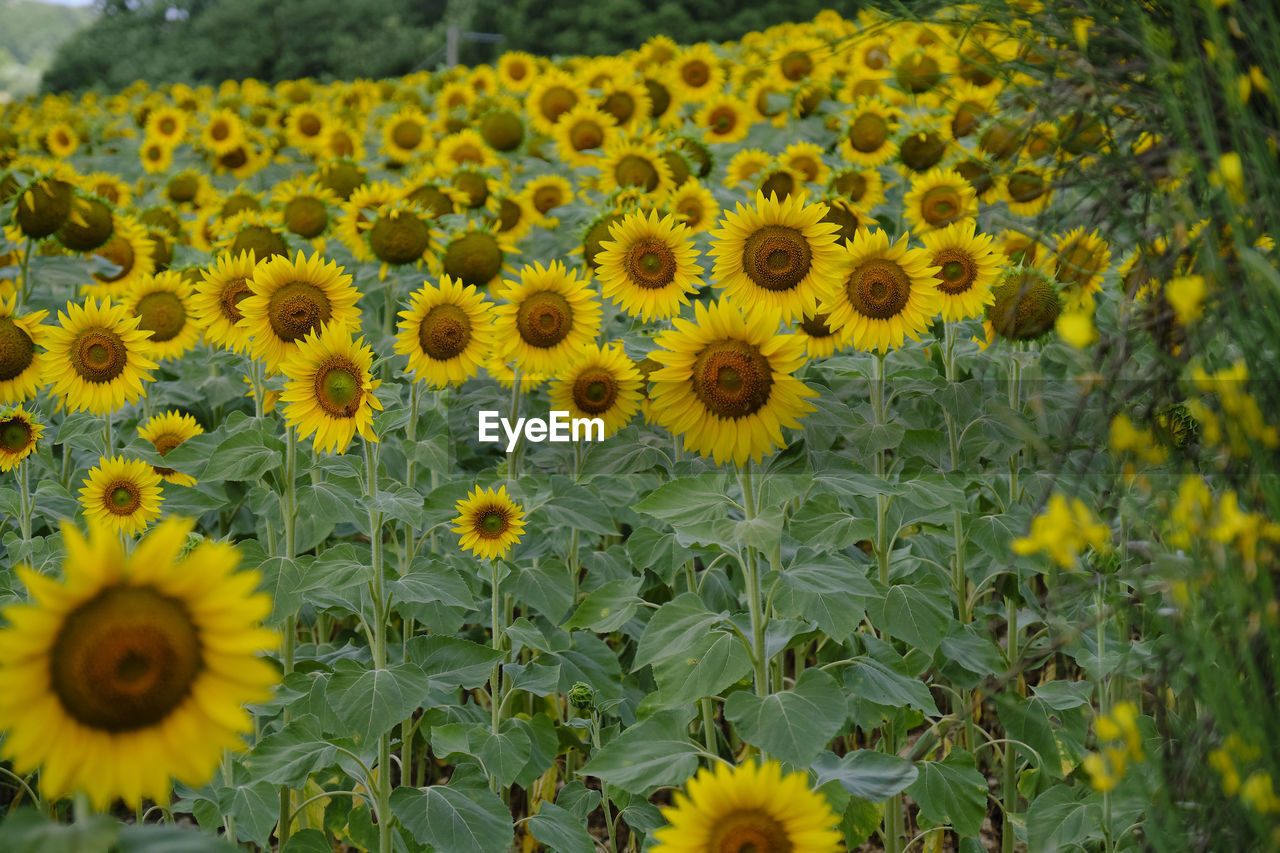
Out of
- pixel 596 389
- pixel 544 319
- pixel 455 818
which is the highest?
pixel 544 319

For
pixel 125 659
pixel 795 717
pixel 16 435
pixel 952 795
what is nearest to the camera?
pixel 125 659

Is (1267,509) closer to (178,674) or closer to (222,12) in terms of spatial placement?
(178,674)

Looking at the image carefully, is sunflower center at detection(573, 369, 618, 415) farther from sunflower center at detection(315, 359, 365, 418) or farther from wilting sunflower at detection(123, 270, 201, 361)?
wilting sunflower at detection(123, 270, 201, 361)

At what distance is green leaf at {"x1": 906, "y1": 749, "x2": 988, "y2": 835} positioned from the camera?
264 cm

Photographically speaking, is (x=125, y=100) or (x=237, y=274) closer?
(x=237, y=274)

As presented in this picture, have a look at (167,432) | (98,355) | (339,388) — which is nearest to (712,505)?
(339,388)

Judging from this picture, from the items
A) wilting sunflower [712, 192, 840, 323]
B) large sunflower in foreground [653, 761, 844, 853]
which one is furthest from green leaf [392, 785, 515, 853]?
wilting sunflower [712, 192, 840, 323]

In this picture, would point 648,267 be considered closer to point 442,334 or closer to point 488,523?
point 442,334

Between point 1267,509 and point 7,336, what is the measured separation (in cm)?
319

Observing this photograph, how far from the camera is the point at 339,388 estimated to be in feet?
8.59

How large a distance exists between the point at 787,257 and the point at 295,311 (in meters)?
1.31

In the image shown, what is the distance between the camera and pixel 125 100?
35.3 ft

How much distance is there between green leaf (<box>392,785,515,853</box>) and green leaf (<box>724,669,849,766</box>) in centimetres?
69

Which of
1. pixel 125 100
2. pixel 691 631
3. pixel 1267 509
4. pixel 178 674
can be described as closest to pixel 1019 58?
pixel 1267 509
